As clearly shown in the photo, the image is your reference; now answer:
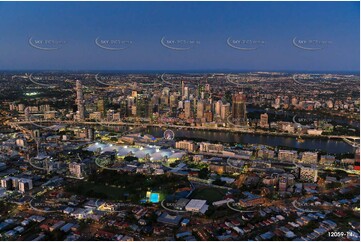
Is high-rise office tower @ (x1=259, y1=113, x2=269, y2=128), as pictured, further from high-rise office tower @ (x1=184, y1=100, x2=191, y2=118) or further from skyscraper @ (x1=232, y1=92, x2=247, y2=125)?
high-rise office tower @ (x1=184, y1=100, x2=191, y2=118)

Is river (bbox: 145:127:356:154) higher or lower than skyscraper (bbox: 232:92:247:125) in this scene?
lower

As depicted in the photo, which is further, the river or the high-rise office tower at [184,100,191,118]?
the high-rise office tower at [184,100,191,118]

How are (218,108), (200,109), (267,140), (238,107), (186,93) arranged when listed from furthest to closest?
(186,93)
(218,108)
(200,109)
(238,107)
(267,140)

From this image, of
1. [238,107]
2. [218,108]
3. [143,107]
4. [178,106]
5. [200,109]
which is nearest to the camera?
[238,107]

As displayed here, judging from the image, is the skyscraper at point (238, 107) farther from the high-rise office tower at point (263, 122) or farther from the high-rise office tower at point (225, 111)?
the high-rise office tower at point (263, 122)

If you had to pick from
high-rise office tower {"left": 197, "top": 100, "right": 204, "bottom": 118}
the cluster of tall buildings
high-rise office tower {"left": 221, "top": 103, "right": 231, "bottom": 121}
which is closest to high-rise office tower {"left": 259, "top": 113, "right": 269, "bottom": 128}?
the cluster of tall buildings

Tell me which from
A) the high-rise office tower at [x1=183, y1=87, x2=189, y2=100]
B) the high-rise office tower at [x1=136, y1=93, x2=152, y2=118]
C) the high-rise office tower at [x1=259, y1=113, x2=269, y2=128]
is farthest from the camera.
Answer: the high-rise office tower at [x1=183, y1=87, x2=189, y2=100]

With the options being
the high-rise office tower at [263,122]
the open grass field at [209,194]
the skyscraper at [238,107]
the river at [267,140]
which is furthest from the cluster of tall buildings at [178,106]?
the open grass field at [209,194]

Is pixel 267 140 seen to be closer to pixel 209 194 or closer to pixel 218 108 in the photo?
pixel 218 108

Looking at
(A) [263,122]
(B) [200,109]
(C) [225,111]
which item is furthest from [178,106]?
(A) [263,122]

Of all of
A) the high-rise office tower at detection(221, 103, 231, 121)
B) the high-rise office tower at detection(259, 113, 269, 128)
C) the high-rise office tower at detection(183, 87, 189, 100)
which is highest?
the high-rise office tower at detection(183, 87, 189, 100)

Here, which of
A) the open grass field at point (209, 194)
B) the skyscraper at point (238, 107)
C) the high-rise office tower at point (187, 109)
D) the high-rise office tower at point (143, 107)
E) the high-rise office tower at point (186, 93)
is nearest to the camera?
the open grass field at point (209, 194)
